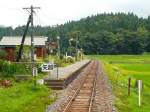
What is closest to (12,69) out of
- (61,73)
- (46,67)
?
(61,73)

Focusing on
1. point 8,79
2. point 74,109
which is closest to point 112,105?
point 74,109

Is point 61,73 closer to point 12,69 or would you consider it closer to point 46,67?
point 46,67

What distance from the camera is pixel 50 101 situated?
93.2 ft

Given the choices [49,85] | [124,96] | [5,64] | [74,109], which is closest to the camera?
[74,109]

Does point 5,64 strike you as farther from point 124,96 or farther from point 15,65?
point 124,96

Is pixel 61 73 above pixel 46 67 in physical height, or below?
below

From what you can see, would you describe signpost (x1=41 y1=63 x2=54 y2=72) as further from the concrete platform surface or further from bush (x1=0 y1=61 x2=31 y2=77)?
bush (x1=0 y1=61 x2=31 y2=77)

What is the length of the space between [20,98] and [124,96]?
25.4ft

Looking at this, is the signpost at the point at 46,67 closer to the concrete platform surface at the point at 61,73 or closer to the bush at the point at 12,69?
the concrete platform surface at the point at 61,73

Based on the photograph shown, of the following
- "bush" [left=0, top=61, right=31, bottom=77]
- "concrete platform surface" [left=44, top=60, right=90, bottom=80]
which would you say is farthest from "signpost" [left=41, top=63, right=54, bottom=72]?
"bush" [left=0, top=61, right=31, bottom=77]

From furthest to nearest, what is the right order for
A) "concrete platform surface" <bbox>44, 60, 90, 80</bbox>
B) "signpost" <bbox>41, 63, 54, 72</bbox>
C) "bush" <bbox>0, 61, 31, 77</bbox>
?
1. "signpost" <bbox>41, 63, 54, 72</bbox>
2. "bush" <bbox>0, 61, 31, 77</bbox>
3. "concrete platform surface" <bbox>44, 60, 90, 80</bbox>

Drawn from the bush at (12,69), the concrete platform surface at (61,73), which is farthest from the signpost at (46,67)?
the bush at (12,69)

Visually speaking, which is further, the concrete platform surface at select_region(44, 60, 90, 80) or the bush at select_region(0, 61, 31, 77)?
the bush at select_region(0, 61, 31, 77)

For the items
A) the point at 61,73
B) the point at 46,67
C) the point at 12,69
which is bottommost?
the point at 61,73
